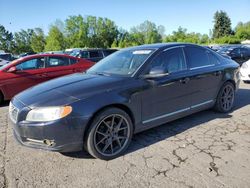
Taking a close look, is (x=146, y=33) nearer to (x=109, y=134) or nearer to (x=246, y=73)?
(x=246, y=73)

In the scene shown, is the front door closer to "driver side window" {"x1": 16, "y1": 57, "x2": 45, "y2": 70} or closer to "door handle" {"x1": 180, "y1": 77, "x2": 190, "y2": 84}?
"door handle" {"x1": 180, "y1": 77, "x2": 190, "y2": 84}

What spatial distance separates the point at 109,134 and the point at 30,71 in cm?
494

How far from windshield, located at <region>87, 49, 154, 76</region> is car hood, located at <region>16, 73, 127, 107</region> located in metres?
0.30

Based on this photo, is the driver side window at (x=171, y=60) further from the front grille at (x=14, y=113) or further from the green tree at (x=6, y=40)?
the green tree at (x=6, y=40)

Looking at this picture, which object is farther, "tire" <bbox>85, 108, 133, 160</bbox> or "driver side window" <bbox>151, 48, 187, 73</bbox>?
"driver side window" <bbox>151, 48, 187, 73</bbox>

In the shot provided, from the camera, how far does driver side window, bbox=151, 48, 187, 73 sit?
4332 mm

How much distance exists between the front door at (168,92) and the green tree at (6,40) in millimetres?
88070

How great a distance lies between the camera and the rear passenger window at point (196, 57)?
489 cm

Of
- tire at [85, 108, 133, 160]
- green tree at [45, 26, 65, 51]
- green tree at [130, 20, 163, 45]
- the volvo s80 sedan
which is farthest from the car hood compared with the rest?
green tree at [130, 20, 163, 45]

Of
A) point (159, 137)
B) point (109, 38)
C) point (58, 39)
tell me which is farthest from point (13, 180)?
point (109, 38)

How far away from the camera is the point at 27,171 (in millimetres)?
3422

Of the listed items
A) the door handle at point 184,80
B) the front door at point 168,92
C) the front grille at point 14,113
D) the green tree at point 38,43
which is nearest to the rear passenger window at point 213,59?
the front door at point 168,92

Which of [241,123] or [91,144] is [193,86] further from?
[91,144]

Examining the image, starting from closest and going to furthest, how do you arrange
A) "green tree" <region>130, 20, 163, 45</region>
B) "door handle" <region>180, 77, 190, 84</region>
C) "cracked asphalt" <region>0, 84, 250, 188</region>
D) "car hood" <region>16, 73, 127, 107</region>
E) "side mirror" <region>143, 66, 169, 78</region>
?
1. "cracked asphalt" <region>0, 84, 250, 188</region>
2. "car hood" <region>16, 73, 127, 107</region>
3. "side mirror" <region>143, 66, 169, 78</region>
4. "door handle" <region>180, 77, 190, 84</region>
5. "green tree" <region>130, 20, 163, 45</region>
